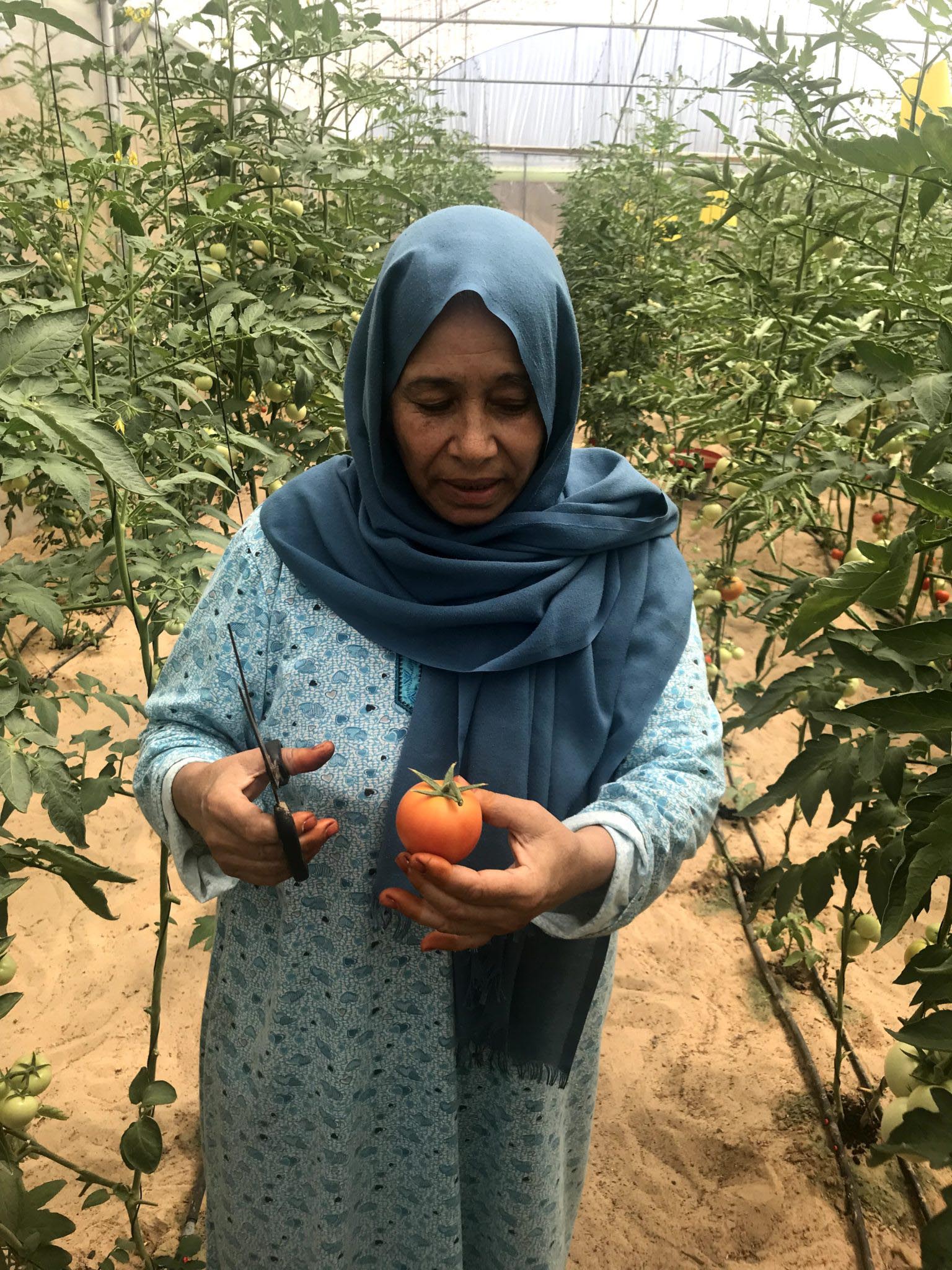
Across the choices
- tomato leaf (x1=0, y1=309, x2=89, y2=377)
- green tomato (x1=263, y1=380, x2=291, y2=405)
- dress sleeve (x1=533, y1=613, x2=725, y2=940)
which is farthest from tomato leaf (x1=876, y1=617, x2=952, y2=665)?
green tomato (x1=263, y1=380, x2=291, y2=405)

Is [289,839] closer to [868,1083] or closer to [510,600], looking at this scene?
[510,600]

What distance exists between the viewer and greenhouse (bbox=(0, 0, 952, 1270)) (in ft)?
3.58

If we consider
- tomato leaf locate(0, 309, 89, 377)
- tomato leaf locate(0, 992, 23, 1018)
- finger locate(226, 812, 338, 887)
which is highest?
tomato leaf locate(0, 309, 89, 377)

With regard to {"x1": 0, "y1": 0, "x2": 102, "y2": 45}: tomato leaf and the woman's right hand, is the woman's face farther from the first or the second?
{"x1": 0, "y1": 0, "x2": 102, "y2": 45}: tomato leaf

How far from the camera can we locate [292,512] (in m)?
1.25

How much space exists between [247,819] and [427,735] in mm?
245

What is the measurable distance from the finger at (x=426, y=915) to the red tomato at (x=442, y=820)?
0.05 metres

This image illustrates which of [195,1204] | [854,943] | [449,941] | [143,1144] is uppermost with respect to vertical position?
[449,941]

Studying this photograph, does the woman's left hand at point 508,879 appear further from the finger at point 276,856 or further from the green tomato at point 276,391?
the green tomato at point 276,391

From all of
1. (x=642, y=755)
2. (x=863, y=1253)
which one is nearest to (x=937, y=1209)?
(x=863, y=1253)

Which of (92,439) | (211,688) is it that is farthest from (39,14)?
(211,688)

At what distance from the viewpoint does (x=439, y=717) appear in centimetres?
116

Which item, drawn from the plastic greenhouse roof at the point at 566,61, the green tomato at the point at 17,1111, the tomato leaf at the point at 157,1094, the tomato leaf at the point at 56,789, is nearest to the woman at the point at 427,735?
the tomato leaf at the point at 56,789

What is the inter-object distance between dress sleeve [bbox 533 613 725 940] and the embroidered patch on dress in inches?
9.5
